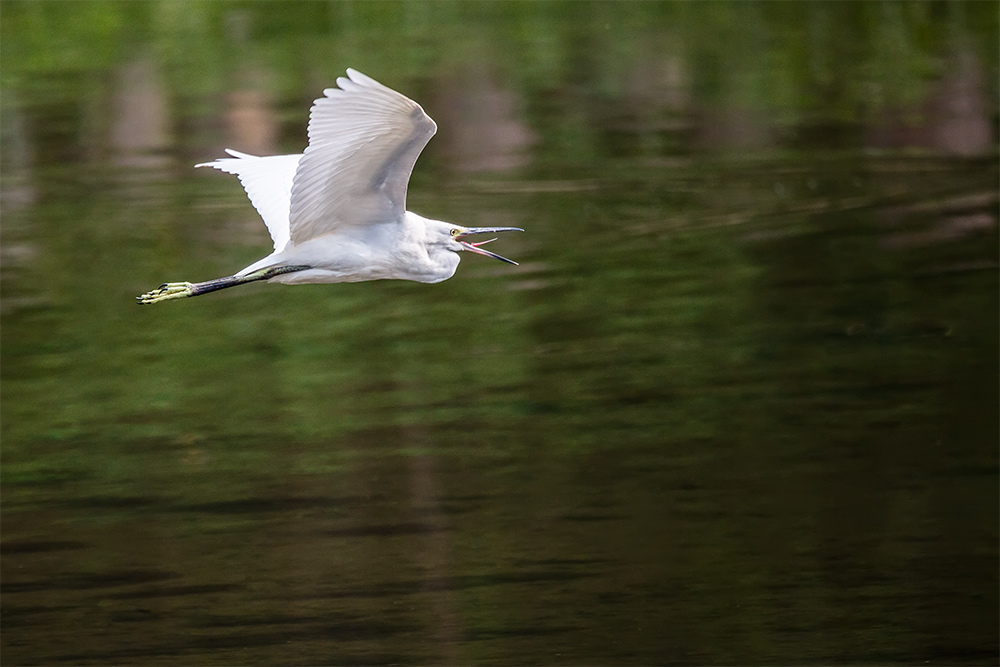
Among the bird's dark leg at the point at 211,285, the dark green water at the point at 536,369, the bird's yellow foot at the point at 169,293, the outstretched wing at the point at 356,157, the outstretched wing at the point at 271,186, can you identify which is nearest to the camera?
the outstretched wing at the point at 356,157

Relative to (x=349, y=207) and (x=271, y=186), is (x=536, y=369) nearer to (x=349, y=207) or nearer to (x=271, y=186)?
(x=271, y=186)

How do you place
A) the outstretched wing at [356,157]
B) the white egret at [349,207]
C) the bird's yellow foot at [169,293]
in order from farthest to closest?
the bird's yellow foot at [169,293] < the white egret at [349,207] < the outstretched wing at [356,157]

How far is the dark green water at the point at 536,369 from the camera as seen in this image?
7.88 meters

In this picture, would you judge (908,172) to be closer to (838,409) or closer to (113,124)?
(838,409)

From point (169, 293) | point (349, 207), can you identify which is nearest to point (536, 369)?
point (169, 293)

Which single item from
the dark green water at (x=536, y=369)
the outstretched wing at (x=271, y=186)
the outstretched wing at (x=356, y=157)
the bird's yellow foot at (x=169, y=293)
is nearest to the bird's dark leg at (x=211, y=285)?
the bird's yellow foot at (x=169, y=293)

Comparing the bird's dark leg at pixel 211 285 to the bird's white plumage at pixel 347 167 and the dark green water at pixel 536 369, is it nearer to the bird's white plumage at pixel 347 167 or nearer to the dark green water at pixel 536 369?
the bird's white plumage at pixel 347 167

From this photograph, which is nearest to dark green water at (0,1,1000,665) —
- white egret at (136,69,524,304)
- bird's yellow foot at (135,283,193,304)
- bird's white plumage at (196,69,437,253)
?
bird's yellow foot at (135,283,193,304)

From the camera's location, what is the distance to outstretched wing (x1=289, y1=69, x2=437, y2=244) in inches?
221

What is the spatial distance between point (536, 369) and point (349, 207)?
4588 mm

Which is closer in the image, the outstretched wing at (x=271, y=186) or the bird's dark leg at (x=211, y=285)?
the bird's dark leg at (x=211, y=285)

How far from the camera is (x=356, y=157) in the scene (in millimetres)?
5961

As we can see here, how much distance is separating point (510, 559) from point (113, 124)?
9.52m

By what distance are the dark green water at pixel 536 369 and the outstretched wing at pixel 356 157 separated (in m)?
2.19
